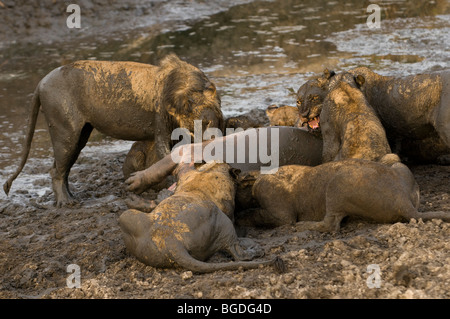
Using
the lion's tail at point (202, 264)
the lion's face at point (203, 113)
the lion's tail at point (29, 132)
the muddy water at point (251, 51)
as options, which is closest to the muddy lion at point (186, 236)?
the lion's tail at point (202, 264)

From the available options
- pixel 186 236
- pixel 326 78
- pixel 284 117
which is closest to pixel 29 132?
pixel 284 117

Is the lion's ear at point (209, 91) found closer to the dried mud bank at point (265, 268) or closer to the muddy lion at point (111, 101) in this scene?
the muddy lion at point (111, 101)

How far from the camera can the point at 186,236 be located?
192 inches

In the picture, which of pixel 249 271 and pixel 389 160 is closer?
pixel 249 271

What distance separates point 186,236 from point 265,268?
1.88 feet

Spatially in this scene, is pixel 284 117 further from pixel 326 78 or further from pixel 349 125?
pixel 349 125

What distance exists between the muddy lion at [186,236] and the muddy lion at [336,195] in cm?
56

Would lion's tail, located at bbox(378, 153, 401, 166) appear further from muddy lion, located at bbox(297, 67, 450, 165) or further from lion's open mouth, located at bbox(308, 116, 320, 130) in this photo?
lion's open mouth, located at bbox(308, 116, 320, 130)

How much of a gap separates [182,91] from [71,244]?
6.17 feet

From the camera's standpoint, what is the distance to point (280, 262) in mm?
4621

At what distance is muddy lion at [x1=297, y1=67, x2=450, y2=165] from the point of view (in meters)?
6.34

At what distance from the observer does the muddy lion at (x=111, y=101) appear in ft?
23.2

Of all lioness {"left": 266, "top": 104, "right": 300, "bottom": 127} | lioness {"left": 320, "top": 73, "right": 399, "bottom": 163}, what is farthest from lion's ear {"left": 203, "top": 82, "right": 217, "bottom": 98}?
lioness {"left": 320, "top": 73, "right": 399, "bottom": 163}
